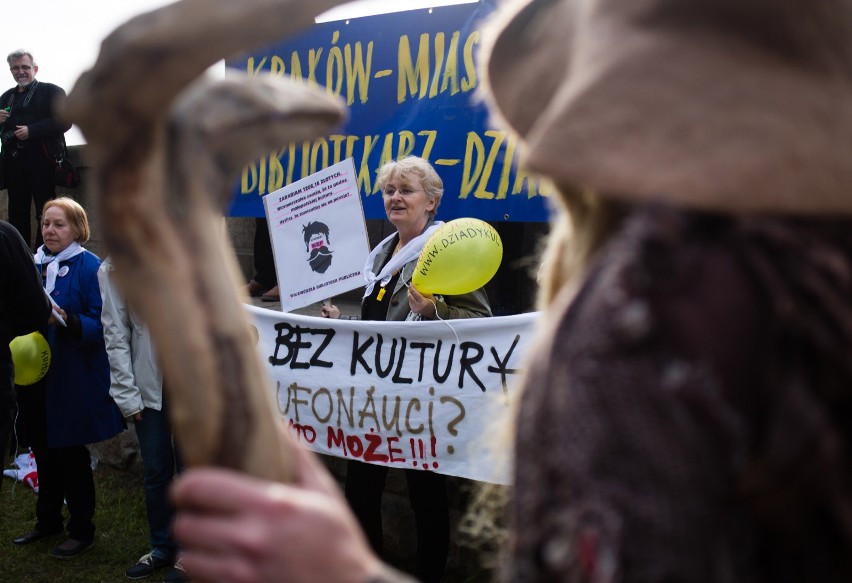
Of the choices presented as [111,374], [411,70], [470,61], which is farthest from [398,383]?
[411,70]

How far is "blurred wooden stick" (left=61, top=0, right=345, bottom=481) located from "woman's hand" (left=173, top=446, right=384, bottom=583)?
0.12 feet

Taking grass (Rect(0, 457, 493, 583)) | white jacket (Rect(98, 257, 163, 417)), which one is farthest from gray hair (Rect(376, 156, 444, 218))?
grass (Rect(0, 457, 493, 583))

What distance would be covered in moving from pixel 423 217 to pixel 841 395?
128 inches

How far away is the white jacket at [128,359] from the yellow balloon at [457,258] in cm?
159

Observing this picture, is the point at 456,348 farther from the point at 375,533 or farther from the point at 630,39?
the point at 630,39

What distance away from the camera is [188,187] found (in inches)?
30.2

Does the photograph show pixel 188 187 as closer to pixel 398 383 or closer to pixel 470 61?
pixel 398 383

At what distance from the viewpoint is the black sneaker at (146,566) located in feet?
14.0

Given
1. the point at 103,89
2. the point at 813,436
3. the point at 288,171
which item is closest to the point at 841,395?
the point at 813,436

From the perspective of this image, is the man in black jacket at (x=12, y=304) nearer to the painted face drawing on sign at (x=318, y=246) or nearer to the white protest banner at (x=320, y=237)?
the white protest banner at (x=320, y=237)

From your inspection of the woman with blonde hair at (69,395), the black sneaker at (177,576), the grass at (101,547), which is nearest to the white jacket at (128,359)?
the woman with blonde hair at (69,395)

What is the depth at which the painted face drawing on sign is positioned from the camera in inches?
160

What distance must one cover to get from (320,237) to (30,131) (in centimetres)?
426

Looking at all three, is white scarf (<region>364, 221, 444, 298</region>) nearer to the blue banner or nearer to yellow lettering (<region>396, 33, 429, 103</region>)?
the blue banner
